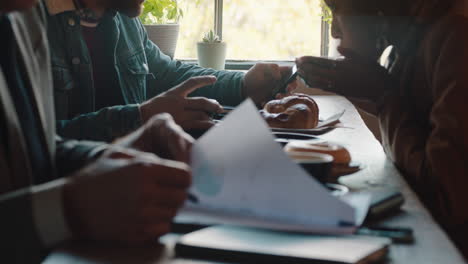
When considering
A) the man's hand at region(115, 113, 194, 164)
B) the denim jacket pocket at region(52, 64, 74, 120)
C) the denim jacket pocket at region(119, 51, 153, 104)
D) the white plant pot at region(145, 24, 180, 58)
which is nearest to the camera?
the man's hand at region(115, 113, 194, 164)

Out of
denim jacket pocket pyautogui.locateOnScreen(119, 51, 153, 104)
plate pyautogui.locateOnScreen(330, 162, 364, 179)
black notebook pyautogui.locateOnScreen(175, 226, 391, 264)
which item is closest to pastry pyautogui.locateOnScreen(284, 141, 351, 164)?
plate pyautogui.locateOnScreen(330, 162, 364, 179)

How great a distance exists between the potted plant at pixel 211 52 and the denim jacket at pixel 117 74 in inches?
18.1

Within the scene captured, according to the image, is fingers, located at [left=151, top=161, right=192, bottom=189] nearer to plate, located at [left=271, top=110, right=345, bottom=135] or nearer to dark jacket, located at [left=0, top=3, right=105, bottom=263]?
dark jacket, located at [left=0, top=3, right=105, bottom=263]

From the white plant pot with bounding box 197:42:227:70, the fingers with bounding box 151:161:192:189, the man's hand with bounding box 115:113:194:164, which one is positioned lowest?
the white plant pot with bounding box 197:42:227:70

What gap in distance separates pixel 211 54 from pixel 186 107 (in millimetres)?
1273

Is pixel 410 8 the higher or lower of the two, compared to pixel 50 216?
Result: higher

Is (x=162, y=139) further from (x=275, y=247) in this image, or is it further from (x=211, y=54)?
(x=211, y=54)

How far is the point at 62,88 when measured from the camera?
180 cm

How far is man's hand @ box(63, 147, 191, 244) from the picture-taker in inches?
26.4

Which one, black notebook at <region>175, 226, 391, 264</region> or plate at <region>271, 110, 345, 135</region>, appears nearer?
black notebook at <region>175, 226, 391, 264</region>

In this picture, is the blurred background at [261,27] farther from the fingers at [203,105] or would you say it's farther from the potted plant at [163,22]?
the fingers at [203,105]

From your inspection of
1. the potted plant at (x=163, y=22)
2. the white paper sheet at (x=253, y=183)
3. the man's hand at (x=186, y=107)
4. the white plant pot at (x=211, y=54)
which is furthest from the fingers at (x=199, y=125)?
the white plant pot at (x=211, y=54)

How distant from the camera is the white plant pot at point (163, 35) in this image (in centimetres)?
263

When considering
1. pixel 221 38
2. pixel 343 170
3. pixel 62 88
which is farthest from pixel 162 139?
pixel 221 38
